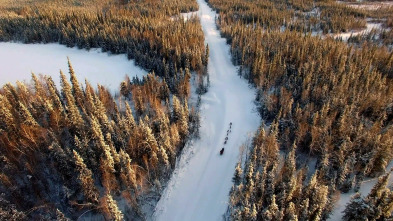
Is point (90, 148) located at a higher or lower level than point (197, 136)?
higher

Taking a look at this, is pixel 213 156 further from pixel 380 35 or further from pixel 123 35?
pixel 380 35

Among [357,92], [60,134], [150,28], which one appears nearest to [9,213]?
[60,134]

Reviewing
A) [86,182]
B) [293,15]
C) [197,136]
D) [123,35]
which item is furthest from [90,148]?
[293,15]

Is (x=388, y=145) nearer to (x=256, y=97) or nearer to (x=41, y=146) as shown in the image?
(x=256, y=97)

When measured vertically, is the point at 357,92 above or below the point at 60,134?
above

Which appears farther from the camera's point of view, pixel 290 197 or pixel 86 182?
pixel 86 182

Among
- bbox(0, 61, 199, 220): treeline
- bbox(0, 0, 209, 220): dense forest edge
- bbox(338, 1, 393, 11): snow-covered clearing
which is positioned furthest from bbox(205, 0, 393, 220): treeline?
bbox(338, 1, 393, 11): snow-covered clearing

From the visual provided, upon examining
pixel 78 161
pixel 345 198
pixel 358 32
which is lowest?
pixel 345 198

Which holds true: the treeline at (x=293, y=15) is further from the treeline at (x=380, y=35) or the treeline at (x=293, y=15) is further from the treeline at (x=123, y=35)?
the treeline at (x=123, y=35)
